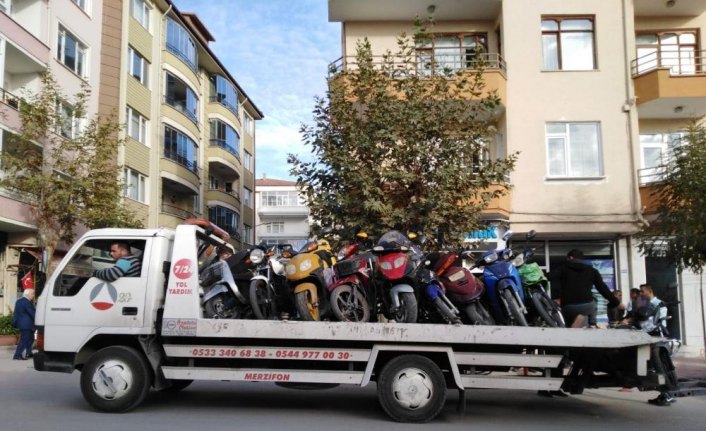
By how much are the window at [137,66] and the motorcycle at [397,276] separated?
25.0 metres

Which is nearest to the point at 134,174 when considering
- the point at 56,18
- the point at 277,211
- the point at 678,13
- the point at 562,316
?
the point at 56,18

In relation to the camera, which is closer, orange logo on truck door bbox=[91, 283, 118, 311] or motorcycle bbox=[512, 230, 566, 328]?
orange logo on truck door bbox=[91, 283, 118, 311]

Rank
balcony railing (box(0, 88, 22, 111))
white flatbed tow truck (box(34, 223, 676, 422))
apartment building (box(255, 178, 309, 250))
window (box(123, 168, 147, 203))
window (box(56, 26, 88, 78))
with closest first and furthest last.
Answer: white flatbed tow truck (box(34, 223, 676, 422)) → balcony railing (box(0, 88, 22, 111)) → window (box(56, 26, 88, 78)) → window (box(123, 168, 147, 203)) → apartment building (box(255, 178, 309, 250))

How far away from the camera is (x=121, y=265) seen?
26.1 feet

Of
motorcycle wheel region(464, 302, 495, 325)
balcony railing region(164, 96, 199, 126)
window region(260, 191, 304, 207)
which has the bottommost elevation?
motorcycle wheel region(464, 302, 495, 325)

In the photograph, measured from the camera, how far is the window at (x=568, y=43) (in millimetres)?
18984

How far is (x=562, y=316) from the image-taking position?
8.38m

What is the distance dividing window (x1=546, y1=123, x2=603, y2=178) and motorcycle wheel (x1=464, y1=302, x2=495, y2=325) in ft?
37.3

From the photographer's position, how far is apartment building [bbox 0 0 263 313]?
23.0m

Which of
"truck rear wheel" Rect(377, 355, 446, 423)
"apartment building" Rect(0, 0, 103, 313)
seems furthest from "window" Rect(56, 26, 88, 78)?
"truck rear wheel" Rect(377, 355, 446, 423)

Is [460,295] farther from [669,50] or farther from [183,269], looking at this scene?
[669,50]

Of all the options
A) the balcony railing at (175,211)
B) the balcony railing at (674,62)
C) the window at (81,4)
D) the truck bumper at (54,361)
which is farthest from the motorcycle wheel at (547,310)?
the balcony railing at (175,211)

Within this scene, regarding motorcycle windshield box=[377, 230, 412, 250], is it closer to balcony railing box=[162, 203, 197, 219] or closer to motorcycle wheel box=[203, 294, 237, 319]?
motorcycle wheel box=[203, 294, 237, 319]

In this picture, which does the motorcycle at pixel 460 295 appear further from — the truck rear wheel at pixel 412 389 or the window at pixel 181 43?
the window at pixel 181 43
